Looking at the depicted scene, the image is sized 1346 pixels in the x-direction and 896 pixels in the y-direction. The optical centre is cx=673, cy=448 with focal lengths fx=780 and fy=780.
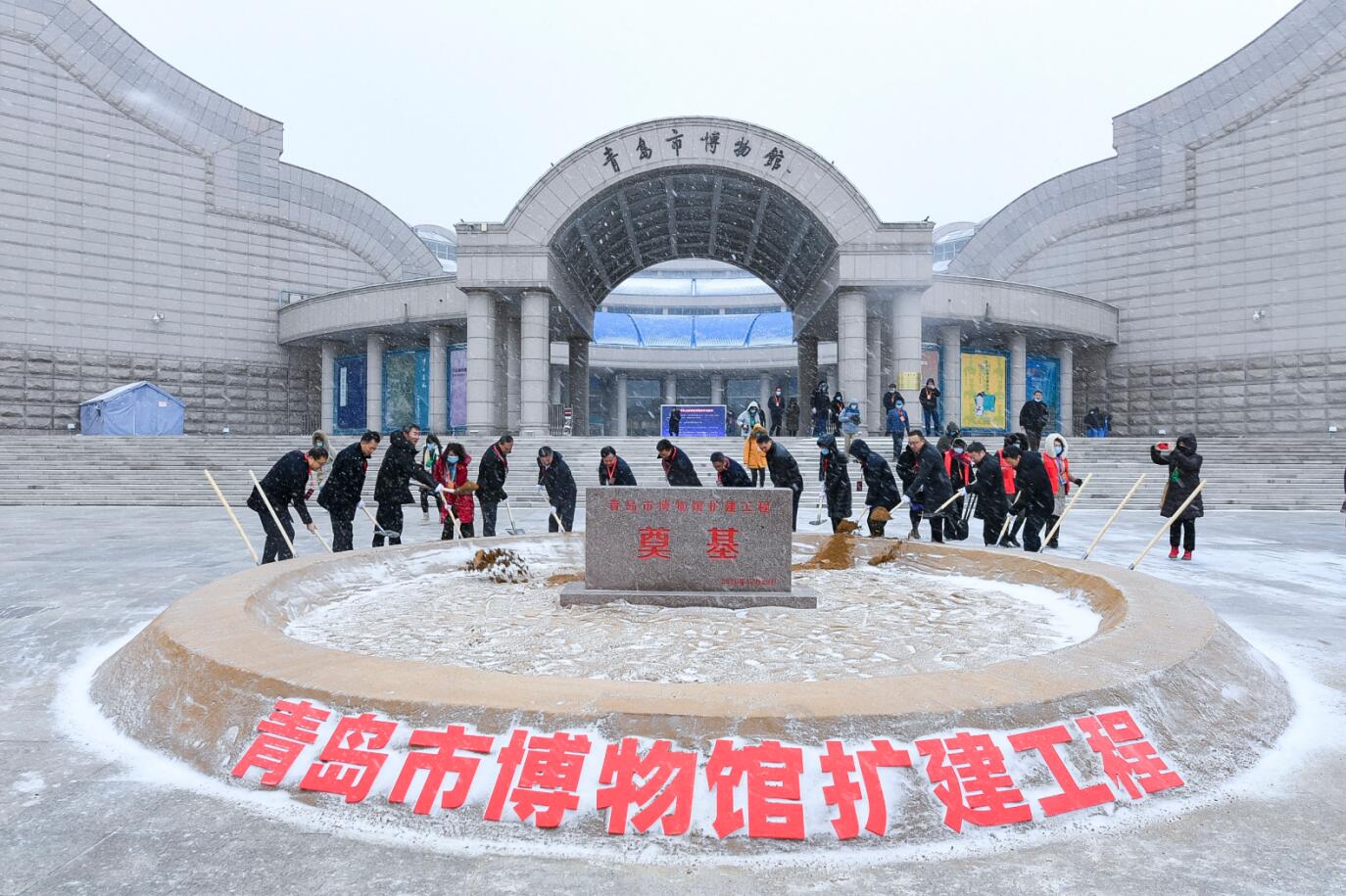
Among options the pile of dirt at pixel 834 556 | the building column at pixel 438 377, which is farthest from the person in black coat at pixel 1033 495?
the building column at pixel 438 377

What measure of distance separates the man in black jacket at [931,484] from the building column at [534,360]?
545 inches

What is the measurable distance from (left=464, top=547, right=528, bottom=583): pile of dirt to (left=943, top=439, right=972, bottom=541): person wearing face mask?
5.33 meters

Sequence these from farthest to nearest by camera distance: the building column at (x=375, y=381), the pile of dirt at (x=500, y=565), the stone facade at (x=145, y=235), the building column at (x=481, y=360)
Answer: the building column at (x=375, y=381)
the stone facade at (x=145, y=235)
the building column at (x=481, y=360)
the pile of dirt at (x=500, y=565)

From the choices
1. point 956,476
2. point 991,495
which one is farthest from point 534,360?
point 991,495

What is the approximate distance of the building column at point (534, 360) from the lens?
21438 mm

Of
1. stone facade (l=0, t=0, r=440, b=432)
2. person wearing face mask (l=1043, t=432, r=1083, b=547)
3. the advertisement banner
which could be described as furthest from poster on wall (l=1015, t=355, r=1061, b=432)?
stone facade (l=0, t=0, r=440, b=432)

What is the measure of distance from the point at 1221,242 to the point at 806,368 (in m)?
14.9

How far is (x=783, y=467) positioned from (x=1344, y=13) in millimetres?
28642

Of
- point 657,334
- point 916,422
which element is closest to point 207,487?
point 916,422

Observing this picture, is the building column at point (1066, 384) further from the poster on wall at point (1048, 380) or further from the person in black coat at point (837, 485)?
the person in black coat at point (837, 485)

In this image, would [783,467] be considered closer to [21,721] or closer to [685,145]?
[21,721]

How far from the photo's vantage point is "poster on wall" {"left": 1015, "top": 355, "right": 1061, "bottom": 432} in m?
28.5

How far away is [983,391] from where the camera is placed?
2759 cm

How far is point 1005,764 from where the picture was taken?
2559 millimetres
